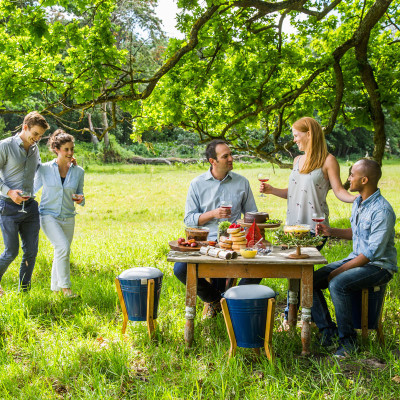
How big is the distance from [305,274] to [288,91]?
21.0ft

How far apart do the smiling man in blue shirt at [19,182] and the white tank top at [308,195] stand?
294 cm

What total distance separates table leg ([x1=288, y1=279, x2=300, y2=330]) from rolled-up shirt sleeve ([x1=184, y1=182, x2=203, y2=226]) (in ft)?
3.77

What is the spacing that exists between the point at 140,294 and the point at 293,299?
4.97ft

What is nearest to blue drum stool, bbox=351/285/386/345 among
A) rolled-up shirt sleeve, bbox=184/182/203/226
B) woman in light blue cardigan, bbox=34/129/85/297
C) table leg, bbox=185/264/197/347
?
table leg, bbox=185/264/197/347

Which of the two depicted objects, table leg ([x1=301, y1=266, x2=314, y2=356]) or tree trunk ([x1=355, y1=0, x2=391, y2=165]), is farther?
tree trunk ([x1=355, y1=0, x2=391, y2=165])

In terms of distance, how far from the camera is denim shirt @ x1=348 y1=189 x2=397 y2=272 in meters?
4.07

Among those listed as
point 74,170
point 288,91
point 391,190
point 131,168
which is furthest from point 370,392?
point 131,168

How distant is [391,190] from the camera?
19656 millimetres

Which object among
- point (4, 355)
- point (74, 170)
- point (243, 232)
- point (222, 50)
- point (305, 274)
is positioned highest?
point (222, 50)

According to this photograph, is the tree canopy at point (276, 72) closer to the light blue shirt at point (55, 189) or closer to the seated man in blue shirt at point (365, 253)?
the light blue shirt at point (55, 189)

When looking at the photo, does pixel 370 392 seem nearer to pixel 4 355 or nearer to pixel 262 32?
pixel 4 355

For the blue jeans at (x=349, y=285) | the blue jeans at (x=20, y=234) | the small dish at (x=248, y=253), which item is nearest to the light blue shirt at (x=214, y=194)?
the small dish at (x=248, y=253)

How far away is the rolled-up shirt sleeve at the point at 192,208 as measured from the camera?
16.5 ft

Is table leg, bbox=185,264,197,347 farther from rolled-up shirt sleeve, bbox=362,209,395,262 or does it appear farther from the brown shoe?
rolled-up shirt sleeve, bbox=362,209,395,262
